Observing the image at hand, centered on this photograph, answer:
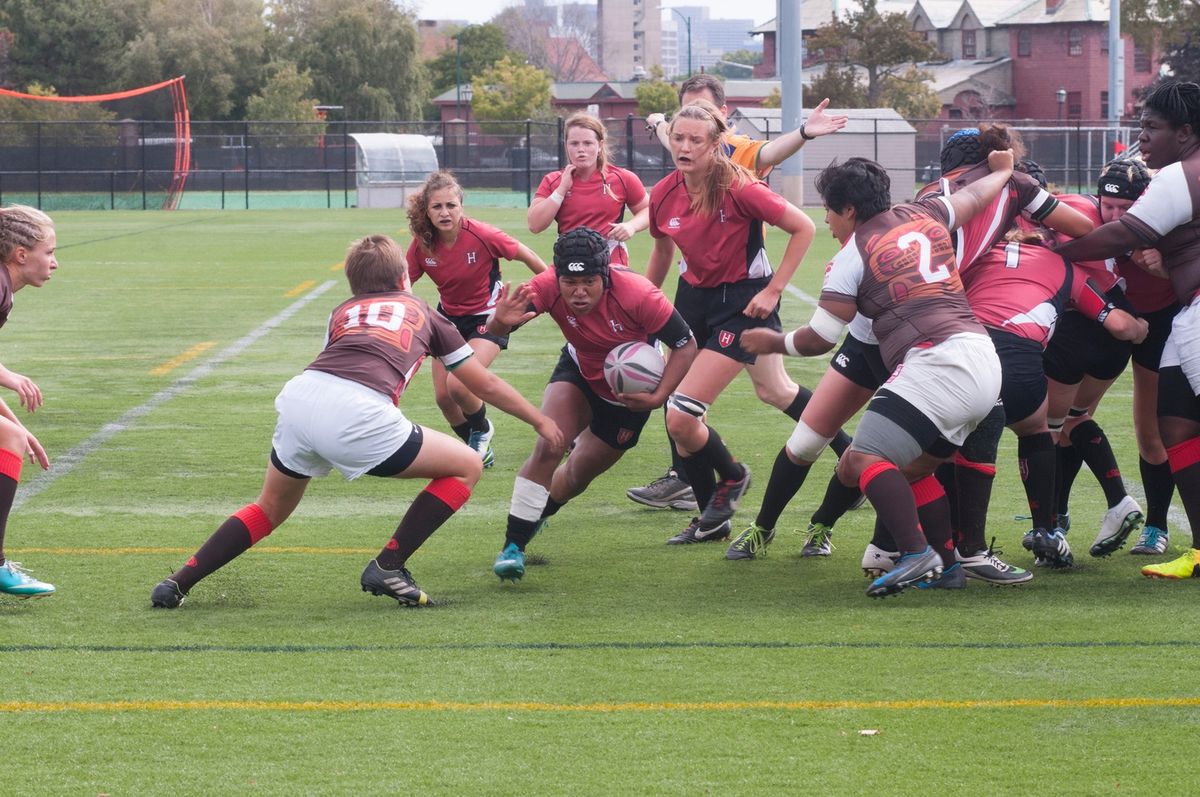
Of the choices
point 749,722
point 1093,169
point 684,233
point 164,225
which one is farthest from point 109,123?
point 749,722

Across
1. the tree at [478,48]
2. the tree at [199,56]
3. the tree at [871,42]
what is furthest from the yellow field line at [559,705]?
the tree at [478,48]

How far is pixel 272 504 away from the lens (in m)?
5.62

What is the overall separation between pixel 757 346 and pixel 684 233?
1130mm

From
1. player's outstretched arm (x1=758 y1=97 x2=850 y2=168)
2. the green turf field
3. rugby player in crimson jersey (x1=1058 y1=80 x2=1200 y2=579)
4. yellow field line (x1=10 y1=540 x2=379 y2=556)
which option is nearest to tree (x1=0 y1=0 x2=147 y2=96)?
the green turf field

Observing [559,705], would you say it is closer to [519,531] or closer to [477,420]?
[519,531]

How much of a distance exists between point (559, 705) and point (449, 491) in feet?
4.44

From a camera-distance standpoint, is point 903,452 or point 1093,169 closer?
point 903,452

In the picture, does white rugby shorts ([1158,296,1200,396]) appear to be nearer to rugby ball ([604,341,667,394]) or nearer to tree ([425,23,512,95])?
rugby ball ([604,341,667,394])

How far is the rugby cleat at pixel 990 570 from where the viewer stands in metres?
5.85

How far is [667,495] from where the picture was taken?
7.59 meters

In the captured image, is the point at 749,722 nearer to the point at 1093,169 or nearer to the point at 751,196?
the point at 751,196

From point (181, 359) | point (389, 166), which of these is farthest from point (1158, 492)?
point (389, 166)

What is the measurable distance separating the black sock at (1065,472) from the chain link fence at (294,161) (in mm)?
33764

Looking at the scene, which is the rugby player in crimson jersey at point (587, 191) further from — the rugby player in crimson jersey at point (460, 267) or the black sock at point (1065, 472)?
the black sock at point (1065, 472)
